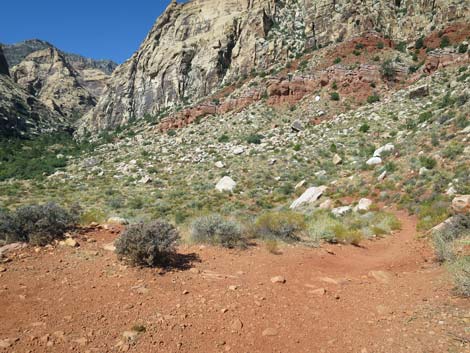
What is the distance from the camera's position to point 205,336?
4.01 m

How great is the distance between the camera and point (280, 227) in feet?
28.7

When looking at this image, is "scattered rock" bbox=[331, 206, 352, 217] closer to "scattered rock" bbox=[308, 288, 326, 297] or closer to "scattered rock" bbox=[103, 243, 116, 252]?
"scattered rock" bbox=[308, 288, 326, 297]

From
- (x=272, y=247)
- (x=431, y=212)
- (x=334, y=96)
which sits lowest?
(x=431, y=212)

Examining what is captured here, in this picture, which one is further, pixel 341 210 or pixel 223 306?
pixel 341 210

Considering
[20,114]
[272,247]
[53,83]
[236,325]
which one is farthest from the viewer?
[53,83]

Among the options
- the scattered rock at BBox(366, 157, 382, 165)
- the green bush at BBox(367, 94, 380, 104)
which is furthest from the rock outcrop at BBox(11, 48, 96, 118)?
the scattered rock at BBox(366, 157, 382, 165)

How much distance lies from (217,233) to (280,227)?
1.99m

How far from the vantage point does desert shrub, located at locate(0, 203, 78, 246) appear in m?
6.73

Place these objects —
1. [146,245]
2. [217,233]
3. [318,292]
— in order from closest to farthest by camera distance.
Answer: [318,292]
[146,245]
[217,233]

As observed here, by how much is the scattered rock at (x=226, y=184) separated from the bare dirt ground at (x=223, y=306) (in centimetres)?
1433

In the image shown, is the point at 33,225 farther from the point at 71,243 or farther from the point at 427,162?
the point at 427,162

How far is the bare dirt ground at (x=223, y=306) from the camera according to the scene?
12.5 ft

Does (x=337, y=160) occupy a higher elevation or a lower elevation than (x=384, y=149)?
lower

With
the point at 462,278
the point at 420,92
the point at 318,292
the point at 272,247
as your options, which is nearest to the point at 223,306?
the point at 318,292
